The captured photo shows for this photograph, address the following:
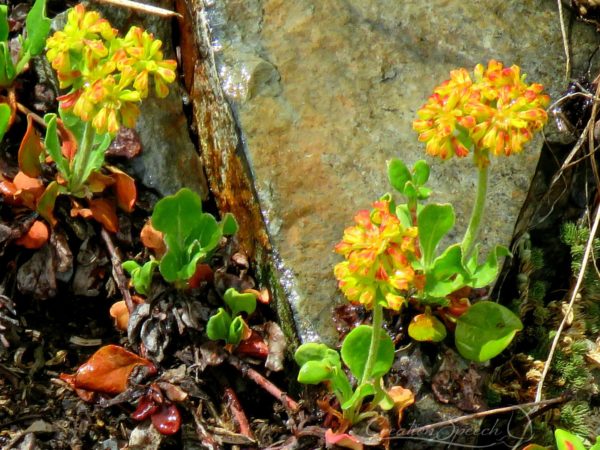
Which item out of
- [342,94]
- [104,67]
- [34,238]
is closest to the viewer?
[104,67]

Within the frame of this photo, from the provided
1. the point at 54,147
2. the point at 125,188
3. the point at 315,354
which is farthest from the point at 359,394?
the point at 54,147

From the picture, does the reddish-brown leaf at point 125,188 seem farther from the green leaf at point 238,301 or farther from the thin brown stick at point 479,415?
the thin brown stick at point 479,415

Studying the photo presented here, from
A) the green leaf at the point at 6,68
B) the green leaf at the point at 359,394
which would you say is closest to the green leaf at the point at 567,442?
the green leaf at the point at 359,394

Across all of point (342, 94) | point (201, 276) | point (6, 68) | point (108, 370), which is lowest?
point (108, 370)

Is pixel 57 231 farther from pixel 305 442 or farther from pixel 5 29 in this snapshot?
pixel 305 442

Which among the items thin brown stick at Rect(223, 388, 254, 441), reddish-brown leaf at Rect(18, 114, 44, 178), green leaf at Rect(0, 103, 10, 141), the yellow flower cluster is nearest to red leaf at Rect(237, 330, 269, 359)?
thin brown stick at Rect(223, 388, 254, 441)

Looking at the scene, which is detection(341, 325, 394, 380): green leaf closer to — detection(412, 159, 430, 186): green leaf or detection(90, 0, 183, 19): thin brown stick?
detection(412, 159, 430, 186): green leaf

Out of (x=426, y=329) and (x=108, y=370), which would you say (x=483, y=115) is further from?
(x=108, y=370)

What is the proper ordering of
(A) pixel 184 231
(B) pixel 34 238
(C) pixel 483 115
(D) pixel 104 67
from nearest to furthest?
(C) pixel 483 115
(D) pixel 104 67
(A) pixel 184 231
(B) pixel 34 238

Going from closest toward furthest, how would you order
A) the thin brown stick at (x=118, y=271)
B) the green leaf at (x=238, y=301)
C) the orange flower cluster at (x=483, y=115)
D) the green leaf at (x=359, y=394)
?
the orange flower cluster at (x=483, y=115) → the green leaf at (x=359, y=394) → the green leaf at (x=238, y=301) → the thin brown stick at (x=118, y=271)
